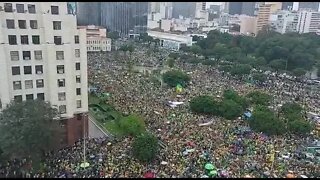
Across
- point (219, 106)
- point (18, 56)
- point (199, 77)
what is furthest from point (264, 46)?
point (18, 56)

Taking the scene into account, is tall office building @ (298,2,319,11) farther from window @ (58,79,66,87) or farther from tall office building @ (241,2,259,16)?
window @ (58,79,66,87)

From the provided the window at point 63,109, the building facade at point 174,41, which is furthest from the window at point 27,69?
the building facade at point 174,41

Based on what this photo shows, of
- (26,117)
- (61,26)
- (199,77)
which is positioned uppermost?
(61,26)

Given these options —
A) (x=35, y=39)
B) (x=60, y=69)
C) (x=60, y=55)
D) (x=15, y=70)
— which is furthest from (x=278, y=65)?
(x=15, y=70)

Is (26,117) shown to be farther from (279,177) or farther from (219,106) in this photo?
(219,106)

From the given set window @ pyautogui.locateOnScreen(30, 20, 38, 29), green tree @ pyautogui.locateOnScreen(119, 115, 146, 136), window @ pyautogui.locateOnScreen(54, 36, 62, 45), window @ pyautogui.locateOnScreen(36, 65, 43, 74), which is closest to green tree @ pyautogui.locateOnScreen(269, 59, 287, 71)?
green tree @ pyautogui.locateOnScreen(119, 115, 146, 136)

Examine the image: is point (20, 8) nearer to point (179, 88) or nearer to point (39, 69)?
point (39, 69)
